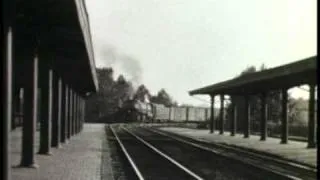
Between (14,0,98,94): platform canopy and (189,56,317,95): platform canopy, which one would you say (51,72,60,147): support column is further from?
(189,56,317,95): platform canopy

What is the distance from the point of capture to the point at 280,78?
1486 inches

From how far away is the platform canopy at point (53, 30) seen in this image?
1462 centimetres

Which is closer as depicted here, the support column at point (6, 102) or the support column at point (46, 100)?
the support column at point (6, 102)

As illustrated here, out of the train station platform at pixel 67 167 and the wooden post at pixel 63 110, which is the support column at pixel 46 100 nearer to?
the train station platform at pixel 67 167

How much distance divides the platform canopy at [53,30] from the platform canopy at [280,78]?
9958 millimetres

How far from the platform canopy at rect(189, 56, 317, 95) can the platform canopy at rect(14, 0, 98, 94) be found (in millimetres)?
9958

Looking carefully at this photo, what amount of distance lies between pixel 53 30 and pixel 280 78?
824 inches

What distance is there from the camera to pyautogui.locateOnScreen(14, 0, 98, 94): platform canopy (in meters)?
14.6

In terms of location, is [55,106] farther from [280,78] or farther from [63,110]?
[280,78]

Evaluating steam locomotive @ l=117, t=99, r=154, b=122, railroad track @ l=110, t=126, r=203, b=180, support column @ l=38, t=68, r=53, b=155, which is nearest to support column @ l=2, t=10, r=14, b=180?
railroad track @ l=110, t=126, r=203, b=180

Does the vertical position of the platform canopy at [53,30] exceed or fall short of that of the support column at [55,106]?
it exceeds it

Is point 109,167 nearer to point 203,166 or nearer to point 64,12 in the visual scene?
point 203,166

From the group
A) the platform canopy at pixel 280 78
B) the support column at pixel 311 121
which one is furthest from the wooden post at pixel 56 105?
the support column at pixel 311 121

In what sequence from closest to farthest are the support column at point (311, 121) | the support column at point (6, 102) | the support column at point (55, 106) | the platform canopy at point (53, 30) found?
the support column at point (6, 102)
the platform canopy at point (53, 30)
the support column at point (55, 106)
the support column at point (311, 121)
